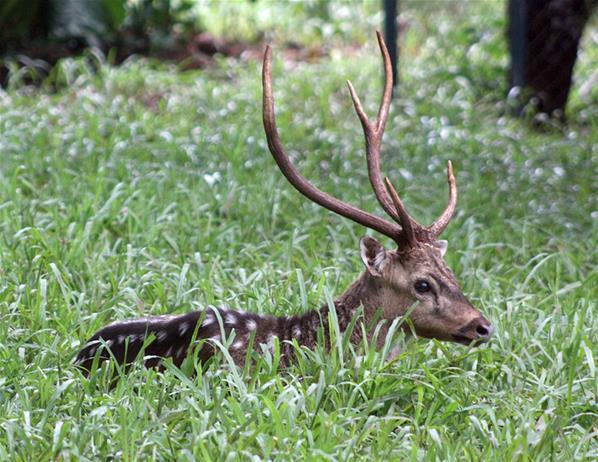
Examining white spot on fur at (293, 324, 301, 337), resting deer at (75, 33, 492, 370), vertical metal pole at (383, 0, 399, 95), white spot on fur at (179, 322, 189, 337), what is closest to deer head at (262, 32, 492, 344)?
resting deer at (75, 33, 492, 370)

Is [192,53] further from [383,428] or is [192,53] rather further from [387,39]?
[383,428]

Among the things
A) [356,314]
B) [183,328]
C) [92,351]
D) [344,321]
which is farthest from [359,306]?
[92,351]

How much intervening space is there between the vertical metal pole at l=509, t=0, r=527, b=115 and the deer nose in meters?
5.56

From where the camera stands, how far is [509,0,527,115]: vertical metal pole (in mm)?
9594

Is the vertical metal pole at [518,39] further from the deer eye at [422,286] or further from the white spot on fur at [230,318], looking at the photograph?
the white spot on fur at [230,318]

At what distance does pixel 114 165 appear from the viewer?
6.98 meters

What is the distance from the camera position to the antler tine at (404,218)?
4359 mm

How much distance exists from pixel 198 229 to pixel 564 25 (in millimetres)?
4713

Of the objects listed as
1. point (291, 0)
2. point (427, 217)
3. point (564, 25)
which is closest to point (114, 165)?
point (427, 217)

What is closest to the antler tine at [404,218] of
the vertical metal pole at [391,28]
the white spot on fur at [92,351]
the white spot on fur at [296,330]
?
the white spot on fur at [296,330]

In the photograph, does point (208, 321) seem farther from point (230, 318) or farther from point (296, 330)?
point (296, 330)

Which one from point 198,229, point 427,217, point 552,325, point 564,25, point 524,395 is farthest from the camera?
point 564,25

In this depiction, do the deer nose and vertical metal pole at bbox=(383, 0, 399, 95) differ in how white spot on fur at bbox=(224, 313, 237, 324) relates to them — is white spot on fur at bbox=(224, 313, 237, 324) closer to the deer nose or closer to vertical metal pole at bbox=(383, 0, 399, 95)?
the deer nose

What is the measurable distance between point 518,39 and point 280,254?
14.9ft
